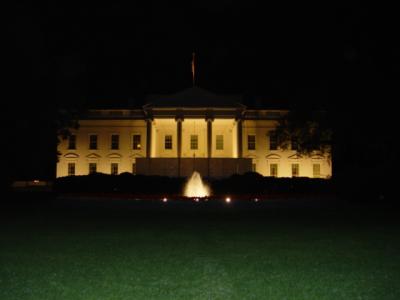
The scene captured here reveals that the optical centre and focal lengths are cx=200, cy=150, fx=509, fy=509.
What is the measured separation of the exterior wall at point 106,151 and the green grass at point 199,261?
41.7 m

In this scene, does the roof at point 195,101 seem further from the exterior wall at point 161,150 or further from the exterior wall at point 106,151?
the exterior wall at point 106,151

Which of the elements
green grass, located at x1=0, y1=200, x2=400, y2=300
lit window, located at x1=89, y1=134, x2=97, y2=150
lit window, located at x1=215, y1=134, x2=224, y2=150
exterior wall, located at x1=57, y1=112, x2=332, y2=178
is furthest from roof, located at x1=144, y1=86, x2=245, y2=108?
green grass, located at x1=0, y1=200, x2=400, y2=300

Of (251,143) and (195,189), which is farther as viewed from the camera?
(251,143)

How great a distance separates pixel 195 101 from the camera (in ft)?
164

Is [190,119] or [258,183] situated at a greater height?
[190,119]

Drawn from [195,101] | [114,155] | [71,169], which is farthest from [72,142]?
[195,101]

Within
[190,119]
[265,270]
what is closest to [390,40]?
[265,270]

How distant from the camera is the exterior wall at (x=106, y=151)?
56.6 metres

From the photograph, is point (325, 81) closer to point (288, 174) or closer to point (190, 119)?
point (190, 119)

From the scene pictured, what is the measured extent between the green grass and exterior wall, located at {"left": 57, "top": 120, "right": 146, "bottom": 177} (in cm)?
4165

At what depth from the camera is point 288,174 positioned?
56312 millimetres

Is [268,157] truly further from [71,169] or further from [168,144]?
[71,169]

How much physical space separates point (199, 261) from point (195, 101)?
1643 inches

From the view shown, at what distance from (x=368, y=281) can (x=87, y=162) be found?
171ft
